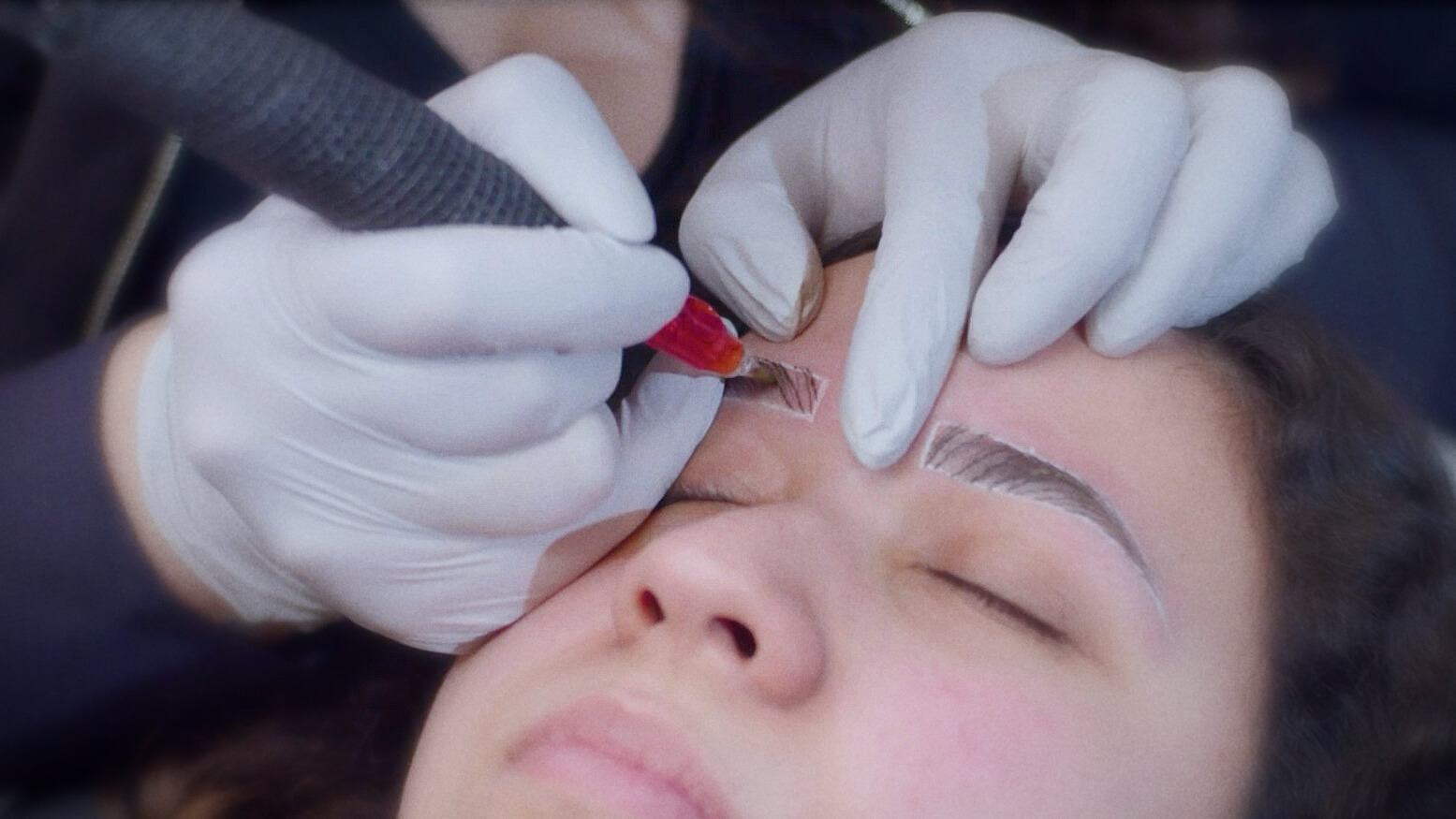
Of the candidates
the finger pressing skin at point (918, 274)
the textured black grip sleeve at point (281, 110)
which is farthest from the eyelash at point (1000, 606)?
the textured black grip sleeve at point (281, 110)

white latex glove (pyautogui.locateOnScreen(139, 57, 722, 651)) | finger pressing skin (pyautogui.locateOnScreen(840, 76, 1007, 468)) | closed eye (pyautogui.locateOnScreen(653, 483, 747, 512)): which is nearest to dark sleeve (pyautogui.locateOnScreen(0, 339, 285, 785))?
white latex glove (pyautogui.locateOnScreen(139, 57, 722, 651))

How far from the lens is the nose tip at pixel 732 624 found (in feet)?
2.48

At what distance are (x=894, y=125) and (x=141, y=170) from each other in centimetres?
94

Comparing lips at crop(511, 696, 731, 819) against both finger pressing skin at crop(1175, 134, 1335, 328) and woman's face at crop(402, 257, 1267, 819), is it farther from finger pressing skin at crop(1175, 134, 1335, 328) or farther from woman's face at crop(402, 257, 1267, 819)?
finger pressing skin at crop(1175, 134, 1335, 328)

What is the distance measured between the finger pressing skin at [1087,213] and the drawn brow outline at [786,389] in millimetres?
145

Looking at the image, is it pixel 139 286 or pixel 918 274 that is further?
pixel 139 286

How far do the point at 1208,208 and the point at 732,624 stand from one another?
0.59 metres

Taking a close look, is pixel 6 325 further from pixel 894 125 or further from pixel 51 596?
pixel 894 125

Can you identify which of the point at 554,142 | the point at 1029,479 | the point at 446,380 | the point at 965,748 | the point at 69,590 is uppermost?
the point at 554,142

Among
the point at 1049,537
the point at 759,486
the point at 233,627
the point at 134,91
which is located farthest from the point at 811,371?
the point at 233,627

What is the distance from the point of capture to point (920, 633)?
2.71 feet

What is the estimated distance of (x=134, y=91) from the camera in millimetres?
589

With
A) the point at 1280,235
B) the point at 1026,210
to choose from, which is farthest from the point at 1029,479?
the point at 1280,235

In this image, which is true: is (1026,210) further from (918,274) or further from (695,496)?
(695,496)
